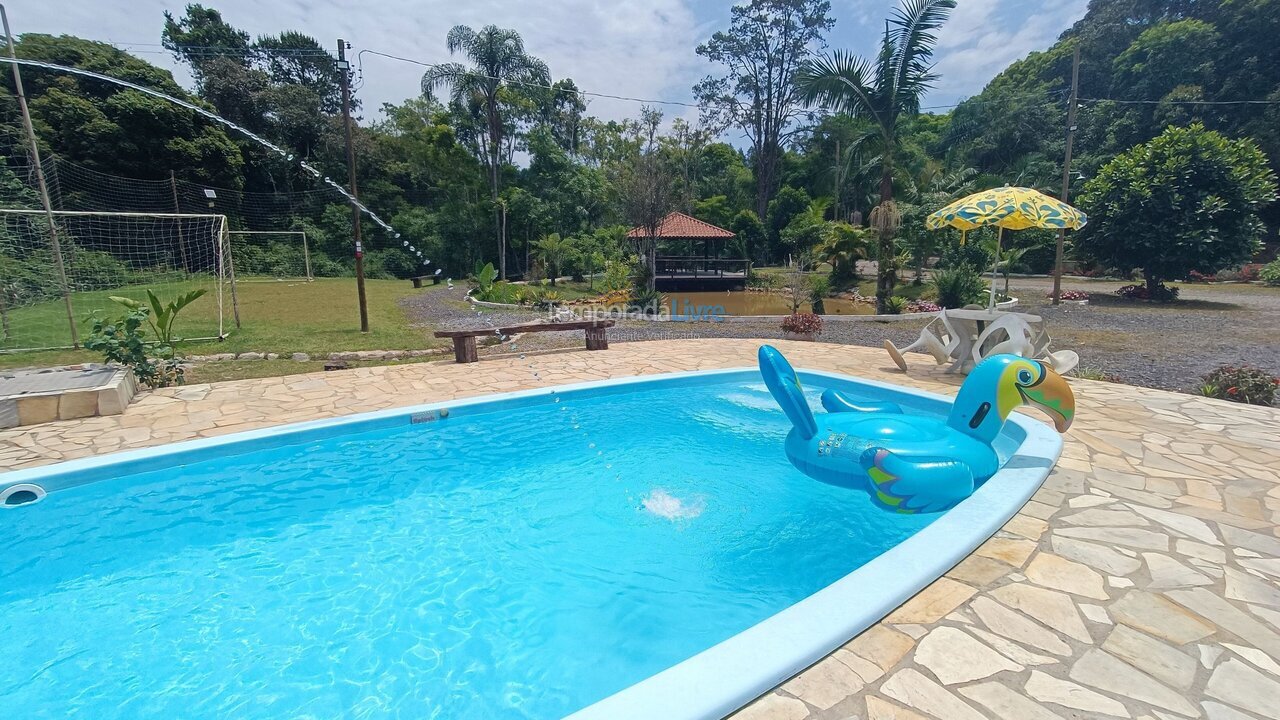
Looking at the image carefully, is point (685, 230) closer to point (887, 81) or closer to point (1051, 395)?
point (887, 81)

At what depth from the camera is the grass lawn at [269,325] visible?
31.5 ft

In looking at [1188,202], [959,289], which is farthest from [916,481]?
[1188,202]

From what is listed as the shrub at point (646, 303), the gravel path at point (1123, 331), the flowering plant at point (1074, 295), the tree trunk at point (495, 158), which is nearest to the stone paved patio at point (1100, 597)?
the gravel path at point (1123, 331)

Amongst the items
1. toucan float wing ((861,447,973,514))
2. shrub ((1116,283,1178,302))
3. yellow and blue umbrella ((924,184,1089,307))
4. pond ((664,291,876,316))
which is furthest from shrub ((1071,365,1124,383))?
shrub ((1116,283,1178,302))

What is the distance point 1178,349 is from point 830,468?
10.1m

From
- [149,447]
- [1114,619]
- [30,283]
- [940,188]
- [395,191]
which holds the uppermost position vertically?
[395,191]

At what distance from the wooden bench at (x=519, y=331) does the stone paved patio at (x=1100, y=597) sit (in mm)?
3368

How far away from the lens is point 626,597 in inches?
143

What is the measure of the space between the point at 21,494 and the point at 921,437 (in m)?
7.24

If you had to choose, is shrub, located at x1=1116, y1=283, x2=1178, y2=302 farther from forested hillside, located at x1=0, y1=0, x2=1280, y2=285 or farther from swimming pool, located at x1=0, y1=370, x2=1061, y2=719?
swimming pool, located at x1=0, y1=370, x2=1061, y2=719

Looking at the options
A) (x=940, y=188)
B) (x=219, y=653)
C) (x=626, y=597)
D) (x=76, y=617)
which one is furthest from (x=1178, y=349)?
(x=940, y=188)

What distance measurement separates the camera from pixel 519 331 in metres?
9.44

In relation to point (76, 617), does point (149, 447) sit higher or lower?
higher

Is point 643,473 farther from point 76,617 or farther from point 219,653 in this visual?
point 76,617
